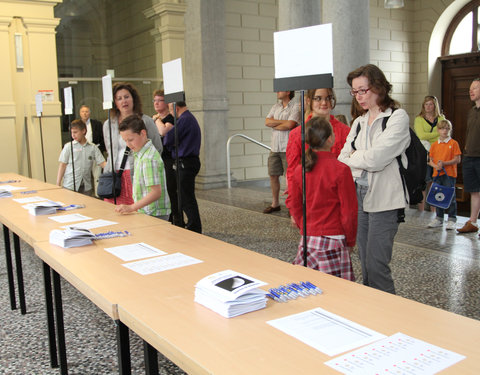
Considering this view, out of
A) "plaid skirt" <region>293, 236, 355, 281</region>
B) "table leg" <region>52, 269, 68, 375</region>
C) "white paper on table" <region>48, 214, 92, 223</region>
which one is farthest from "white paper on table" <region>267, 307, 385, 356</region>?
"white paper on table" <region>48, 214, 92, 223</region>

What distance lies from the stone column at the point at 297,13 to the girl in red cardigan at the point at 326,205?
4.30 meters

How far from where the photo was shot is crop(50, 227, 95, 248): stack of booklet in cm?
248

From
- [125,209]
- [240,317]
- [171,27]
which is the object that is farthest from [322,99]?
[171,27]

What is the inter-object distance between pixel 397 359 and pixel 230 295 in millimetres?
522

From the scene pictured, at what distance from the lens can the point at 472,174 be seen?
5.24 meters

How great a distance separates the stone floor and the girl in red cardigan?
97cm

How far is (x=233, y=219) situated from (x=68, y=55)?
18.5ft

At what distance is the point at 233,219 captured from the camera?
6.38 meters

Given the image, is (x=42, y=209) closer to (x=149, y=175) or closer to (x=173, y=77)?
(x=149, y=175)

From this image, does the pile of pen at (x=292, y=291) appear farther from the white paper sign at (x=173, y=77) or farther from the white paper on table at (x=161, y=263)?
the white paper sign at (x=173, y=77)

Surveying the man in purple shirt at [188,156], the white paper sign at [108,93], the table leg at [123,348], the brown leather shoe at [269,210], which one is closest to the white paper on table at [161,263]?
the table leg at [123,348]

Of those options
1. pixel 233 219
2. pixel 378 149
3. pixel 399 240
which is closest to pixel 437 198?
pixel 399 240

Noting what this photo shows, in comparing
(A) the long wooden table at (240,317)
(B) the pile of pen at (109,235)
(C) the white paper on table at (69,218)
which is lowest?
(A) the long wooden table at (240,317)

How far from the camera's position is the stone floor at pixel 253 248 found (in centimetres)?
286
